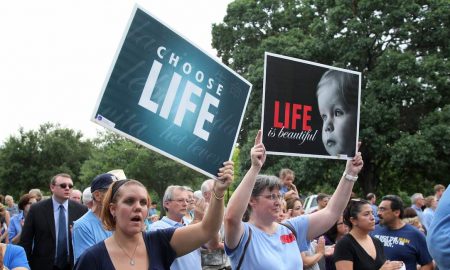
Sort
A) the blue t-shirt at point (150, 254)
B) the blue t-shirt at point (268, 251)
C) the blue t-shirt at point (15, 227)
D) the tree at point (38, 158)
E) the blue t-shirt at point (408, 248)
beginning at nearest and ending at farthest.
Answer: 1. the blue t-shirt at point (150, 254)
2. the blue t-shirt at point (268, 251)
3. the blue t-shirt at point (408, 248)
4. the blue t-shirt at point (15, 227)
5. the tree at point (38, 158)

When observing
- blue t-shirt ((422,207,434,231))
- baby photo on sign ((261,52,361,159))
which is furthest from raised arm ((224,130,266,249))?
blue t-shirt ((422,207,434,231))

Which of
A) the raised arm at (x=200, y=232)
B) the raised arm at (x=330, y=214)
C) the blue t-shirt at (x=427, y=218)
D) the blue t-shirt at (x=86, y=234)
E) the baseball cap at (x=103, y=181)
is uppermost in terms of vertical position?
the blue t-shirt at (x=427, y=218)

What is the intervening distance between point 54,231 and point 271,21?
2262 centimetres

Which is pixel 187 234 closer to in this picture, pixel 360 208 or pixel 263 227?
pixel 263 227

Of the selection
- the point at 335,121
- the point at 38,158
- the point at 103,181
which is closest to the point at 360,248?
the point at 335,121

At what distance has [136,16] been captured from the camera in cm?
369

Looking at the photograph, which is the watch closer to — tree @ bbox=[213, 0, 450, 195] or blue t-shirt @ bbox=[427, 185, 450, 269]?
blue t-shirt @ bbox=[427, 185, 450, 269]

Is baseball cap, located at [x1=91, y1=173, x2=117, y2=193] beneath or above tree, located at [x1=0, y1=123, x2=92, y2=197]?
beneath

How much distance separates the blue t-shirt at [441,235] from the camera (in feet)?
8.88

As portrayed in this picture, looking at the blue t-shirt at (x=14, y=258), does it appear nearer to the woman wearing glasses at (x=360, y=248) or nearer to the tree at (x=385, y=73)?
the woman wearing glasses at (x=360, y=248)

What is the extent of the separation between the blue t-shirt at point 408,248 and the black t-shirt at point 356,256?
810 mm

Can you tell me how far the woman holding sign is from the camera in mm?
3354

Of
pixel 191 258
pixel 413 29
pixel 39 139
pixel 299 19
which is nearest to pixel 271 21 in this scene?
pixel 299 19

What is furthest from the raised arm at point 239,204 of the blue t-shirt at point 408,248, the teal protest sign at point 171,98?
the blue t-shirt at point 408,248
